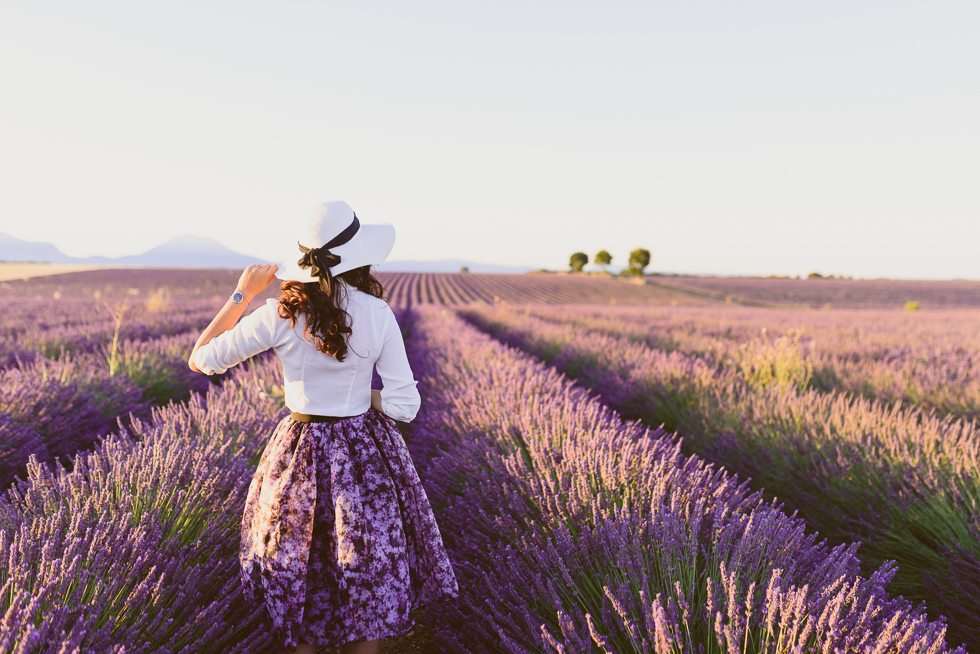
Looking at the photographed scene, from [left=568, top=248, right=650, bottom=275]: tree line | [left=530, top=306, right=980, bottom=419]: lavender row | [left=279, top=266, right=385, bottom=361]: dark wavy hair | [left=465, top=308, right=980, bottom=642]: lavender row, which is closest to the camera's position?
[left=279, top=266, right=385, bottom=361]: dark wavy hair

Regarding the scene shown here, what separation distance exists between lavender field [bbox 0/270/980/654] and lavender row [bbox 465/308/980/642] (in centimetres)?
1

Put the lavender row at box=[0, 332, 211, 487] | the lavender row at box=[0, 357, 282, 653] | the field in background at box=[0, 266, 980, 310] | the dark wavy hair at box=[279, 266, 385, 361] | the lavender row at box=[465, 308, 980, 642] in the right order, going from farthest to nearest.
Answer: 1. the field in background at box=[0, 266, 980, 310]
2. the lavender row at box=[0, 332, 211, 487]
3. the lavender row at box=[465, 308, 980, 642]
4. the dark wavy hair at box=[279, 266, 385, 361]
5. the lavender row at box=[0, 357, 282, 653]

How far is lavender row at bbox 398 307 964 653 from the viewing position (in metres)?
1.20

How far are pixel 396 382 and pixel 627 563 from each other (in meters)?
0.82

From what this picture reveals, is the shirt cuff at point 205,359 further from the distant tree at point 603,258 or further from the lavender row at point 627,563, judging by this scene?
the distant tree at point 603,258

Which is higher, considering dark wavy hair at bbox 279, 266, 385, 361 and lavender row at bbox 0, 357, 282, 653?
dark wavy hair at bbox 279, 266, 385, 361

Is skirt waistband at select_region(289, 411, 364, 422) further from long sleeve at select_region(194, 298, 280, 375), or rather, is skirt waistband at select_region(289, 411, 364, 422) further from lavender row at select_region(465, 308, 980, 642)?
lavender row at select_region(465, 308, 980, 642)

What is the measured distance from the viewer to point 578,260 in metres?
85.1

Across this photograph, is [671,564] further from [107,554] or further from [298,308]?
[107,554]

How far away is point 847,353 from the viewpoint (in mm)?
6824

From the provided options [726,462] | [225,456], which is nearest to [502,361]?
[726,462]

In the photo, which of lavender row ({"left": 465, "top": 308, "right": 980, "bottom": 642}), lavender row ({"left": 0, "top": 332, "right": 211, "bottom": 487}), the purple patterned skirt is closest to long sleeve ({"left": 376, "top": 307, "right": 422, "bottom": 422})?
the purple patterned skirt

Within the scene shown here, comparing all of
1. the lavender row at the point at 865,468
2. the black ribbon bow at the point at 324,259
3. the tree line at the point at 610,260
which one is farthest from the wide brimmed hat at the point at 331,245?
the tree line at the point at 610,260

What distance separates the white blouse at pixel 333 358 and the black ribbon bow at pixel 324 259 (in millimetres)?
47
